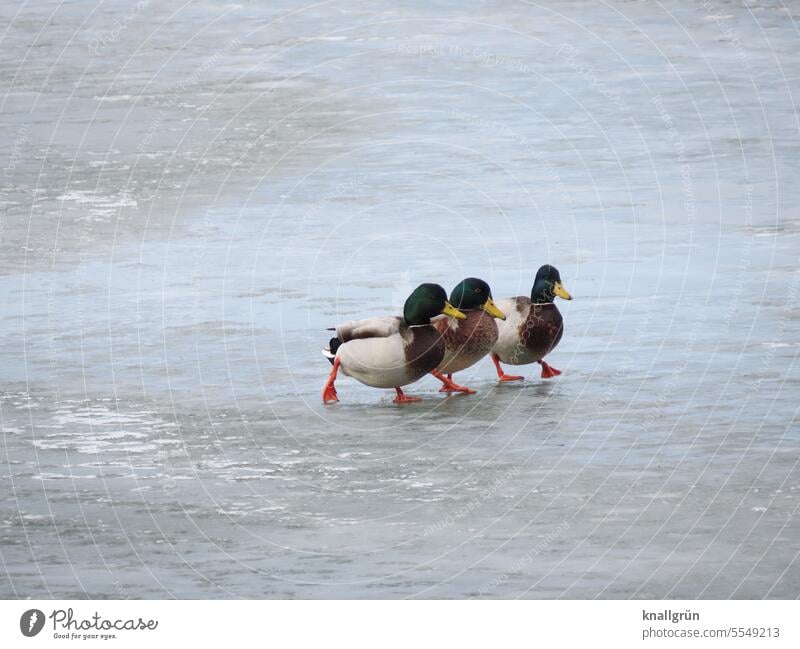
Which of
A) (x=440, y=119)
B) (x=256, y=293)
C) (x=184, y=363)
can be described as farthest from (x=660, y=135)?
(x=184, y=363)

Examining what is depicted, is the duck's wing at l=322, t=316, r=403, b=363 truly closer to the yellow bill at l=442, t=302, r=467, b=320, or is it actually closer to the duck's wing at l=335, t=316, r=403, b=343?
the duck's wing at l=335, t=316, r=403, b=343

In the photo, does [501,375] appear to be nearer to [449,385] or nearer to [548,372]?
[548,372]

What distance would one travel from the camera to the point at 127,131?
17734mm

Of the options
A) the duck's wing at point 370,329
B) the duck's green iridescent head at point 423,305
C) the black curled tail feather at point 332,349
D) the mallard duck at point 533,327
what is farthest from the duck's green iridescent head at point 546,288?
the black curled tail feather at point 332,349

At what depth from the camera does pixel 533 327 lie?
1062 cm

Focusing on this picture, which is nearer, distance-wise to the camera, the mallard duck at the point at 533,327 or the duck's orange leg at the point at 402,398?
the duck's orange leg at the point at 402,398

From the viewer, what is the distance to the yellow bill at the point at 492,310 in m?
10.4

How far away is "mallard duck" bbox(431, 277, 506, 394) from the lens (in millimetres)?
10383

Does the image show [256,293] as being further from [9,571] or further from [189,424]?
[9,571]

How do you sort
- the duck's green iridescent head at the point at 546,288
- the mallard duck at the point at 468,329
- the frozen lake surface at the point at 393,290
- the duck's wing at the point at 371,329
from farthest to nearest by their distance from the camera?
the duck's green iridescent head at the point at 546,288 < the mallard duck at the point at 468,329 < the duck's wing at the point at 371,329 < the frozen lake surface at the point at 393,290

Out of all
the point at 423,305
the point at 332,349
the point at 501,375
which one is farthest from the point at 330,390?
the point at 501,375

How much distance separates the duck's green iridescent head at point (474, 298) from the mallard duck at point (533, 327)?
0.18 metres

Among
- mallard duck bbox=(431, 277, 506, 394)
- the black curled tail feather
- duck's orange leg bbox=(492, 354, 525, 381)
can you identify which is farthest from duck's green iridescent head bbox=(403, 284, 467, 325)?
duck's orange leg bbox=(492, 354, 525, 381)

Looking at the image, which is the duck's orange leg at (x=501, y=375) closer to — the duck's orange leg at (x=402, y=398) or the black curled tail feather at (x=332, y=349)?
the duck's orange leg at (x=402, y=398)
